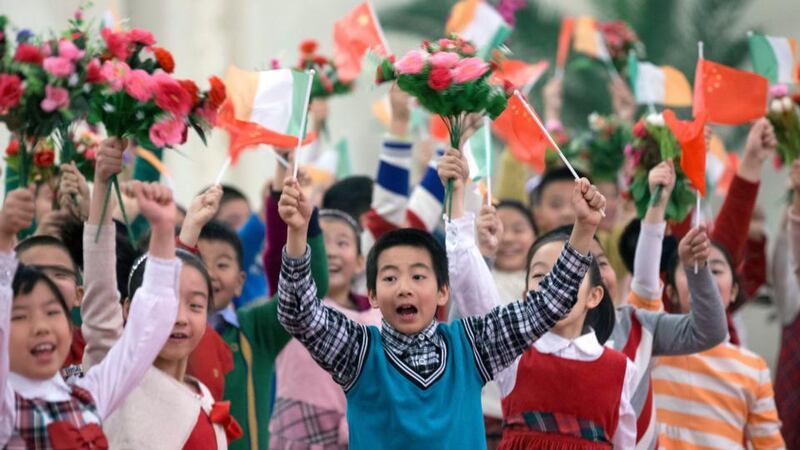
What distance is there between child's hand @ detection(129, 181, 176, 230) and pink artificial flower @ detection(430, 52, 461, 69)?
100 cm

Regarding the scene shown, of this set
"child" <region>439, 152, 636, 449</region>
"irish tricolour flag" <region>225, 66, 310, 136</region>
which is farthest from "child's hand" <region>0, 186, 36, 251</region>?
"irish tricolour flag" <region>225, 66, 310, 136</region>

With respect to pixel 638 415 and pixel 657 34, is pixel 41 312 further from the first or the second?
pixel 657 34

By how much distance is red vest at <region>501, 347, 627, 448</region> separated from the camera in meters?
4.50

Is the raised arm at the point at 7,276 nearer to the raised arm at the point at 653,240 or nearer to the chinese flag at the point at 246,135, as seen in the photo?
the chinese flag at the point at 246,135

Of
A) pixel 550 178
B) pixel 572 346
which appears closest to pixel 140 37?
pixel 572 346

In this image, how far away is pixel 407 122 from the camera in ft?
20.3

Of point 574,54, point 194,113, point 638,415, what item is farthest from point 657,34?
point 194,113

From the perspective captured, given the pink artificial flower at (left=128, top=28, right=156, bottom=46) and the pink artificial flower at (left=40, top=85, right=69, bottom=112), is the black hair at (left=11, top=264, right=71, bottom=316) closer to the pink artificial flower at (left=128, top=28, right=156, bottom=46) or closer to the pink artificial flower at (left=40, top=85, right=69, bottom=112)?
the pink artificial flower at (left=40, top=85, right=69, bottom=112)

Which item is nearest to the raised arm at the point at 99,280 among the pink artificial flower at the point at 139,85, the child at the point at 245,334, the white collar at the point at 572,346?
the pink artificial flower at the point at 139,85

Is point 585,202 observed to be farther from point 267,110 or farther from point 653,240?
point 267,110

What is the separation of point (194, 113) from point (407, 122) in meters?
2.12

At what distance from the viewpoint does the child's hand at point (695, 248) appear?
476cm

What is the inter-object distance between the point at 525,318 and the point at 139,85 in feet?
4.21

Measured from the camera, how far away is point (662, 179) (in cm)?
503
